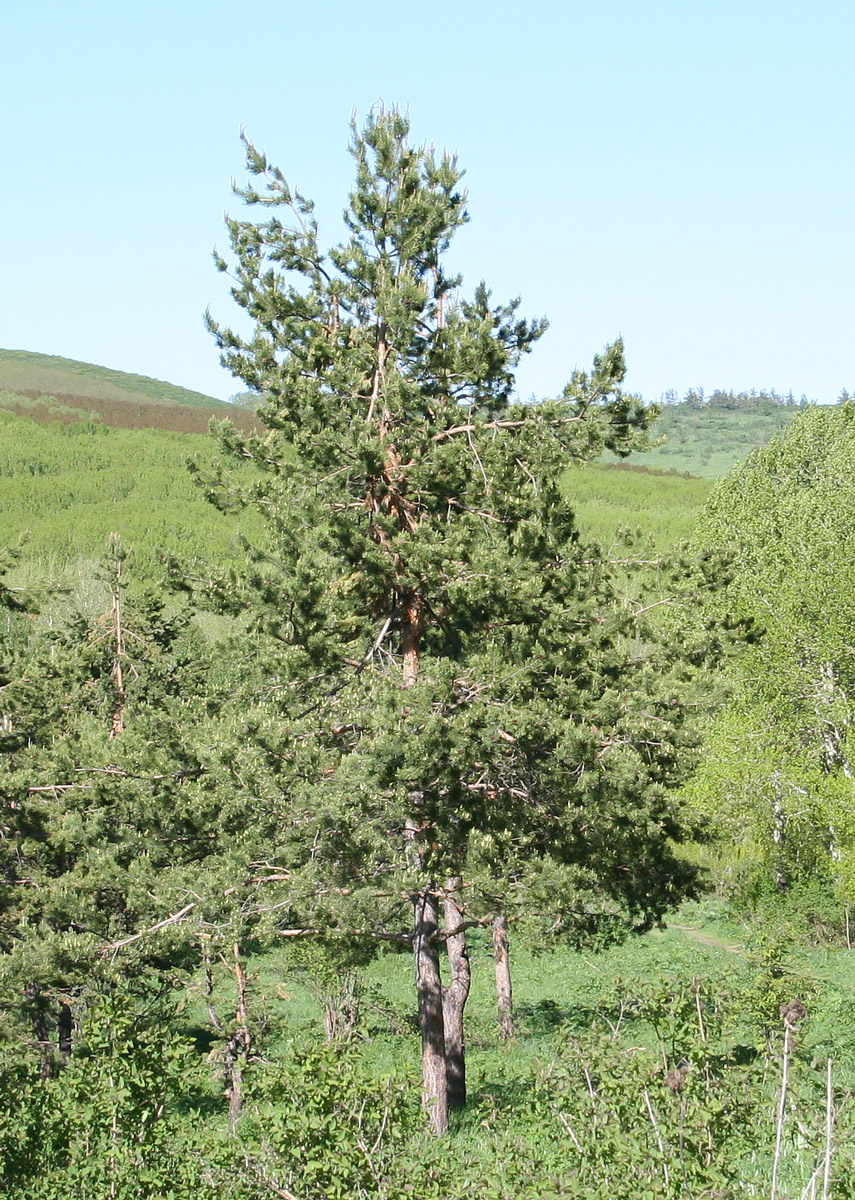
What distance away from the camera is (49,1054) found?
1658 cm

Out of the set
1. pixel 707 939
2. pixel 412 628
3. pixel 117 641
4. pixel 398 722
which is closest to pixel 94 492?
pixel 707 939

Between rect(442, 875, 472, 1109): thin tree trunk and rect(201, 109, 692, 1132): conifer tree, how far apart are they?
4 cm

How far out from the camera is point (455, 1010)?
13.1 meters

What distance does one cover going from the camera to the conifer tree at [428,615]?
10789mm

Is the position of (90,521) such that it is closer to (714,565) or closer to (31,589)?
(31,589)

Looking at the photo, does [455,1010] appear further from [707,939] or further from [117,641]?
[707,939]

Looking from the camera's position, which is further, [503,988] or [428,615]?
[503,988]

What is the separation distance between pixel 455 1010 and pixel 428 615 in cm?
486

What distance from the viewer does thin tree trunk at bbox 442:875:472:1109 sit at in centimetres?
1274

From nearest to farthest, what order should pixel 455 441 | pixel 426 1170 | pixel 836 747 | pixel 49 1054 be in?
1. pixel 426 1170
2. pixel 455 441
3. pixel 49 1054
4. pixel 836 747

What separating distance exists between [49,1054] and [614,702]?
1101 centimetres

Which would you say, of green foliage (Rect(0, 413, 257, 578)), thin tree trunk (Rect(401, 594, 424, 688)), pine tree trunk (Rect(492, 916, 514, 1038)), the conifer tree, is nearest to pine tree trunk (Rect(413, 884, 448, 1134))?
the conifer tree

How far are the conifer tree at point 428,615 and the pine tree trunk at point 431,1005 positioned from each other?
4cm

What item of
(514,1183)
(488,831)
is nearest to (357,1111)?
(514,1183)
